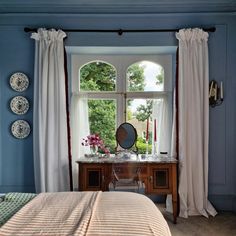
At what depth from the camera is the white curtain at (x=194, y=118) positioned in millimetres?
3273

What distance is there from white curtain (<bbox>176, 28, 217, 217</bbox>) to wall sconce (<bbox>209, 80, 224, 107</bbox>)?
14cm

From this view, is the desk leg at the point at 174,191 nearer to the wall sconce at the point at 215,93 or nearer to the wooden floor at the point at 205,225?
the wooden floor at the point at 205,225

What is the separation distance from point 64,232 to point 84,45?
2.66m

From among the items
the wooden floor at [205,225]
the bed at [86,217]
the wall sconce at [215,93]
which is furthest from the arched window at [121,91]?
the bed at [86,217]

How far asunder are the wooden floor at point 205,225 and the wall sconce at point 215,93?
1.40 meters

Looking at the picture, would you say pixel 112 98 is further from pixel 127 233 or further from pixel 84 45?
pixel 127 233

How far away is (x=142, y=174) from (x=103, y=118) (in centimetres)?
109

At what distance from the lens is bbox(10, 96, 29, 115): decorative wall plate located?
11.3ft

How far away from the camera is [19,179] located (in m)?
3.49

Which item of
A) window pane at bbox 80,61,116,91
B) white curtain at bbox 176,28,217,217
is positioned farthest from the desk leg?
window pane at bbox 80,61,116,91

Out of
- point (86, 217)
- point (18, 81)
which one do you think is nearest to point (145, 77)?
point (18, 81)

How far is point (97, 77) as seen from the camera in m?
3.75

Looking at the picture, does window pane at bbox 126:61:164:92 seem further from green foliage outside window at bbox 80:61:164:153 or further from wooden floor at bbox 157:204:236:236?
wooden floor at bbox 157:204:236:236

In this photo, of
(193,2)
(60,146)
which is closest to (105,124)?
(60,146)
